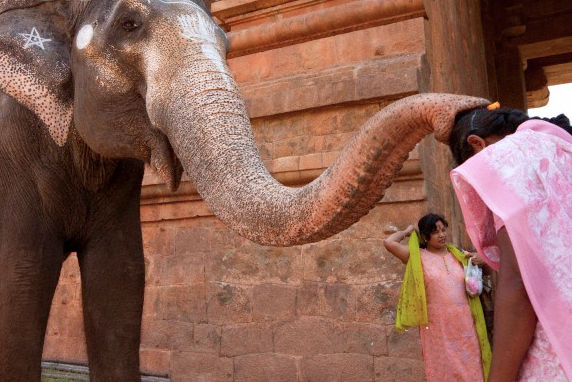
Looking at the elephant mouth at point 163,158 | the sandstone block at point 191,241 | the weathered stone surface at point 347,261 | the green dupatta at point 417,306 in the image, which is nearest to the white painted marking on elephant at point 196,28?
the elephant mouth at point 163,158

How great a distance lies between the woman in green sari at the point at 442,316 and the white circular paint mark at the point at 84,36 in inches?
89.3

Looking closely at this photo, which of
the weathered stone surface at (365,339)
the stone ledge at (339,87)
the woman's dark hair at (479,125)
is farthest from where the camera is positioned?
the stone ledge at (339,87)

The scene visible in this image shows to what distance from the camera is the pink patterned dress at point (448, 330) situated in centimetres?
357

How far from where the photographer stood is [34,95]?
263 cm

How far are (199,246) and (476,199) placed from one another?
156 inches

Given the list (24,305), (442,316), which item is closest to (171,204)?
(442,316)

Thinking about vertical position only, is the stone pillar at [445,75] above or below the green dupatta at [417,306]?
above

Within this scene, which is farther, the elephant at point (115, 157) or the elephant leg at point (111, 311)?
the elephant leg at point (111, 311)

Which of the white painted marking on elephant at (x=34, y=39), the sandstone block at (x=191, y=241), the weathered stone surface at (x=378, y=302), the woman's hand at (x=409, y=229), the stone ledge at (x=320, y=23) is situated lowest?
the weathered stone surface at (x=378, y=302)

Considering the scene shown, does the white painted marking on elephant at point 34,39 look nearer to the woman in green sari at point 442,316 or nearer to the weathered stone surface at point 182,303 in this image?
the woman in green sari at point 442,316

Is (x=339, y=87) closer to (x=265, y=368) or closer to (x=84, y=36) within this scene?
(x=265, y=368)

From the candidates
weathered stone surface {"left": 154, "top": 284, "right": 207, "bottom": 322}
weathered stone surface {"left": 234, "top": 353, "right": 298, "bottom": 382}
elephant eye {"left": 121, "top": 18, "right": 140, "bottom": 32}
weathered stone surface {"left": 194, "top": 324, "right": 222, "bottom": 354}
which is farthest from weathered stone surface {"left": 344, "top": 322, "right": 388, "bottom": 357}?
elephant eye {"left": 121, "top": 18, "right": 140, "bottom": 32}

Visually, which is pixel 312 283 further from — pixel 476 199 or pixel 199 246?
pixel 476 199

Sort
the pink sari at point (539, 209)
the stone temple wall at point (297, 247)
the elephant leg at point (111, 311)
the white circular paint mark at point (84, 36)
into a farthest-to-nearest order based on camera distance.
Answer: the stone temple wall at point (297, 247)
the elephant leg at point (111, 311)
the white circular paint mark at point (84, 36)
the pink sari at point (539, 209)
